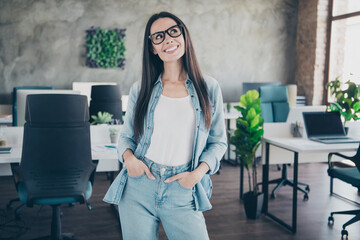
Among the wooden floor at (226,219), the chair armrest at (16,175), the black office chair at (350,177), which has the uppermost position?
the chair armrest at (16,175)

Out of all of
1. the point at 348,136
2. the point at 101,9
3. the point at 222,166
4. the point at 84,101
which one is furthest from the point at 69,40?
the point at 348,136

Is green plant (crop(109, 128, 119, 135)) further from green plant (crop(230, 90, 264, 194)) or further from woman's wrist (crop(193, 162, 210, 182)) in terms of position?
woman's wrist (crop(193, 162, 210, 182))

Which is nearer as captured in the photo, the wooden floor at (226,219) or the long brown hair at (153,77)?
the long brown hair at (153,77)

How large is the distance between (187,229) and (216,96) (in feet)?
1.74

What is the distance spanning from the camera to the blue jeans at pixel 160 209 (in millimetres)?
1307

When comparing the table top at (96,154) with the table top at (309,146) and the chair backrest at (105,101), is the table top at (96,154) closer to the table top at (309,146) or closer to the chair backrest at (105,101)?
the chair backrest at (105,101)

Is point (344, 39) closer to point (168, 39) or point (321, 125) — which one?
point (321, 125)

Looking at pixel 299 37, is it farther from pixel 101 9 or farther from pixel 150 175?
pixel 150 175

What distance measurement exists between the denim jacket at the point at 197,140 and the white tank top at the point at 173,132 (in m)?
0.02

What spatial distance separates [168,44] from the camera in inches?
→ 54.1

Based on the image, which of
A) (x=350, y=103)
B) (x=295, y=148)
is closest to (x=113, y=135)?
(x=295, y=148)

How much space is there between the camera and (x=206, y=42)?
22.9 feet

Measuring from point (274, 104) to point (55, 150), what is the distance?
334cm

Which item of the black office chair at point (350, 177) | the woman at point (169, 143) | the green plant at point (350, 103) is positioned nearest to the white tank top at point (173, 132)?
the woman at point (169, 143)
